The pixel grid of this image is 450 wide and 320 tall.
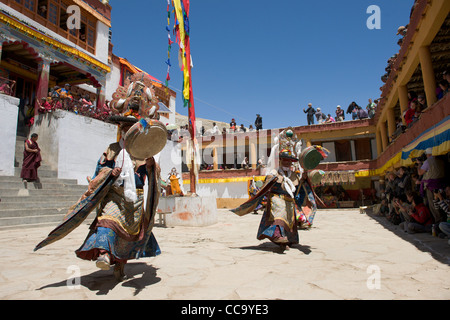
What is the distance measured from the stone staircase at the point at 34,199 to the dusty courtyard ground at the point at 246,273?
114 inches

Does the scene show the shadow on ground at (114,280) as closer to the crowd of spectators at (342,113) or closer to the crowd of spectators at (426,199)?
the crowd of spectators at (426,199)

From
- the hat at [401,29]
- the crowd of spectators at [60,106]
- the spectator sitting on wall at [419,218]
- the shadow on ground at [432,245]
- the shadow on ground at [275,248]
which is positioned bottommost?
the shadow on ground at [275,248]

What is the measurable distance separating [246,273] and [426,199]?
5.35 m

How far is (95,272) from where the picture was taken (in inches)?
145

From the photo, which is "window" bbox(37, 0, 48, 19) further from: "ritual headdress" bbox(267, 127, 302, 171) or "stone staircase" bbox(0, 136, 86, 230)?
"ritual headdress" bbox(267, 127, 302, 171)

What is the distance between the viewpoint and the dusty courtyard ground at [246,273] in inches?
110

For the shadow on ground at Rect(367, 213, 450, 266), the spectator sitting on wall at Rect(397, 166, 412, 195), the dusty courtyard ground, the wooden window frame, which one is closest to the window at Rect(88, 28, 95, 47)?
the wooden window frame

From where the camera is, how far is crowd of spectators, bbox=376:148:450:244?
566 centimetres

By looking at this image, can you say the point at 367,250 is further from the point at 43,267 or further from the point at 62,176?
the point at 62,176

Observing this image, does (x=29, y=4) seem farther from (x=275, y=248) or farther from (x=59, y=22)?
(x=275, y=248)

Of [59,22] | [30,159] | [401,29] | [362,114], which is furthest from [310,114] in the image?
[30,159]

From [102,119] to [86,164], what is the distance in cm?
260

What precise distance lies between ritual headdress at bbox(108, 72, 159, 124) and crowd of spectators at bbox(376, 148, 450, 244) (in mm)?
5379

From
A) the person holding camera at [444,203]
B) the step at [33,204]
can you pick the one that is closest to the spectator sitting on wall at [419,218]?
the person holding camera at [444,203]
